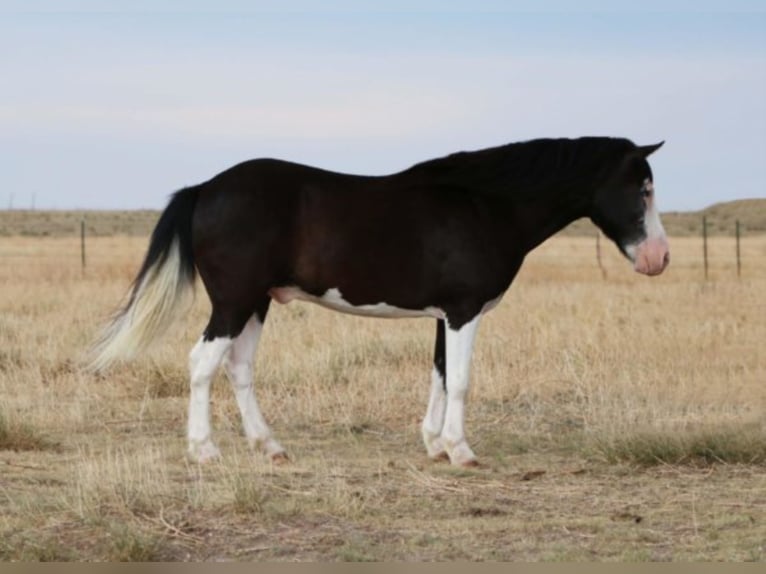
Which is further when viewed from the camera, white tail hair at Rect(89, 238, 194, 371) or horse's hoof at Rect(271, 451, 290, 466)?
white tail hair at Rect(89, 238, 194, 371)

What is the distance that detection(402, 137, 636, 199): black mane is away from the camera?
33.1ft

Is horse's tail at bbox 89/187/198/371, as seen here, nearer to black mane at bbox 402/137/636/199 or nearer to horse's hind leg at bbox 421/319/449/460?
black mane at bbox 402/137/636/199

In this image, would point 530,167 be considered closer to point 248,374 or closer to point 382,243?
point 382,243

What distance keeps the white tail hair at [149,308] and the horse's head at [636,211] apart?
10.3ft

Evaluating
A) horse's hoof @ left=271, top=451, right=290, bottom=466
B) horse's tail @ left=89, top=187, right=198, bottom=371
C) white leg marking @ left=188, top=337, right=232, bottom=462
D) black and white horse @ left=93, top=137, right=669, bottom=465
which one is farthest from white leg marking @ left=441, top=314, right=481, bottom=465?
horse's tail @ left=89, top=187, right=198, bottom=371

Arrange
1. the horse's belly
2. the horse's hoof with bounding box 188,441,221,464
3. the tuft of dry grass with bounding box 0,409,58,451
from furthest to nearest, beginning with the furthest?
the tuft of dry grass with bounding box 0,409,58,451, the horse's belly, the horse's hoof with bounding box 188,441,221,464

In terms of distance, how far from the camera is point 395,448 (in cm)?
1075

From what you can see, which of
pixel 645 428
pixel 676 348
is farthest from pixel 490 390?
pixel 676 348

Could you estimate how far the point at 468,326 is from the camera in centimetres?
973

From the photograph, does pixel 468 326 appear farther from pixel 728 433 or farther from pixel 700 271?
pixel 700 271

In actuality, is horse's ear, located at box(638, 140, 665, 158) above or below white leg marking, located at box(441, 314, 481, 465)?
above

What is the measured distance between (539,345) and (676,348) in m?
1.84

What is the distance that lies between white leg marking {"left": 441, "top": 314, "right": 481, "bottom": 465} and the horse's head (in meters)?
1.28

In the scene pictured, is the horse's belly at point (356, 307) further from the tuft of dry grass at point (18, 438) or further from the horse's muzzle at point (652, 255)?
the tuft of dry grass at point (18, 438)
